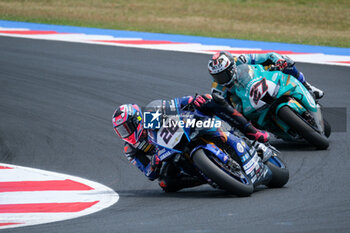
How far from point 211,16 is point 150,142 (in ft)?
61.1

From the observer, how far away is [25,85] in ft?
48.4

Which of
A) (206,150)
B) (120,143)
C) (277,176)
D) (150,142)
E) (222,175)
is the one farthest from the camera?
(120,143)

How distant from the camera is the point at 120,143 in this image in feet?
34.7

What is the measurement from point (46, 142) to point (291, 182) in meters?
4.39

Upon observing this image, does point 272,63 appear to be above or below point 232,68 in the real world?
below

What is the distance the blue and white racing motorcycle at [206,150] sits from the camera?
22.5 feet

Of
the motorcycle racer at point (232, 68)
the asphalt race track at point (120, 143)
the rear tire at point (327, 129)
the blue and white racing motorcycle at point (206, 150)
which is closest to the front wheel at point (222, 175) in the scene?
the blue and white racing motorcycle at point (206, 150)

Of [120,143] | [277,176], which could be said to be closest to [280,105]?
[277,176]

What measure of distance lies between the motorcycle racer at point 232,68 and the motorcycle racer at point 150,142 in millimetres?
1580

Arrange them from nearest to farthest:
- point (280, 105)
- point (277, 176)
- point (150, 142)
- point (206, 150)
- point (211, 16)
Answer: point (206, 150) < point (150, 142) < point (277, 176) < point (280, 105) < point (211, 16)

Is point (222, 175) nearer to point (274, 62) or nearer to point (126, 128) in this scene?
point (126, 128)

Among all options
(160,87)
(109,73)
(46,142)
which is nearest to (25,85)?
(109,73)

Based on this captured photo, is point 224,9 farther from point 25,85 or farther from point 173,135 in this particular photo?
point 173,135

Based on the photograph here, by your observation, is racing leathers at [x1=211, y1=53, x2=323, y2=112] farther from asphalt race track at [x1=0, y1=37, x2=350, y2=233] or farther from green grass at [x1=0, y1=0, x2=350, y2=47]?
green grass at [x1=0, y1=0, x2=350, y2=47]
